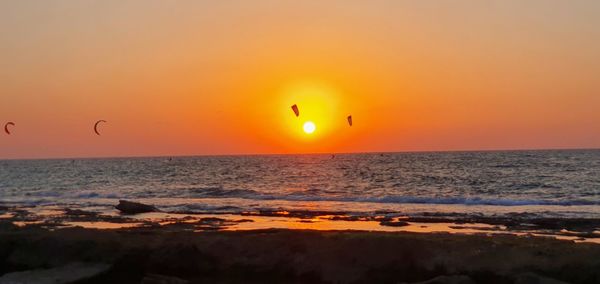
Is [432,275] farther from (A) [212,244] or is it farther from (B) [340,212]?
(B) [340,212]

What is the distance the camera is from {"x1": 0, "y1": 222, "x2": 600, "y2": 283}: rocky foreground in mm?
11586

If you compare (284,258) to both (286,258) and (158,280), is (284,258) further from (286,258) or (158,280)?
(158,280)

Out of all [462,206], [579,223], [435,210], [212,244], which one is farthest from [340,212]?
[212,244]

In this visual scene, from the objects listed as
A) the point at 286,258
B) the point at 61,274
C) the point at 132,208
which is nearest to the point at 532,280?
the point at 286,258

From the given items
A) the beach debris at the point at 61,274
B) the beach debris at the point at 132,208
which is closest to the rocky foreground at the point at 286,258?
the beach debris at the point at 61,274

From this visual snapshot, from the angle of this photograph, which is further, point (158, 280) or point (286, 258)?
point (286, 258)

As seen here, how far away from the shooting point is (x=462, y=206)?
3844cm

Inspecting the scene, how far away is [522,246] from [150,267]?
325 inches

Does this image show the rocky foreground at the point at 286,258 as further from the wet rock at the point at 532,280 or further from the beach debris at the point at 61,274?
the wet rock at the point at 532,280

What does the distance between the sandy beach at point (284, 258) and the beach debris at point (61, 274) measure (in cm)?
2

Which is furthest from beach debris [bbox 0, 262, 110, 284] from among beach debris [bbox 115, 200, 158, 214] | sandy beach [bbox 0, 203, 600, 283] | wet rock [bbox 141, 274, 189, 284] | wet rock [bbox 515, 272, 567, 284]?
beach debris [bbox 115, 200, 158, 214]

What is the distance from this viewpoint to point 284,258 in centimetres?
1300

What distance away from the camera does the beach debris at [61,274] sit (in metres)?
11.4

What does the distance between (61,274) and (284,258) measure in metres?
4.59
